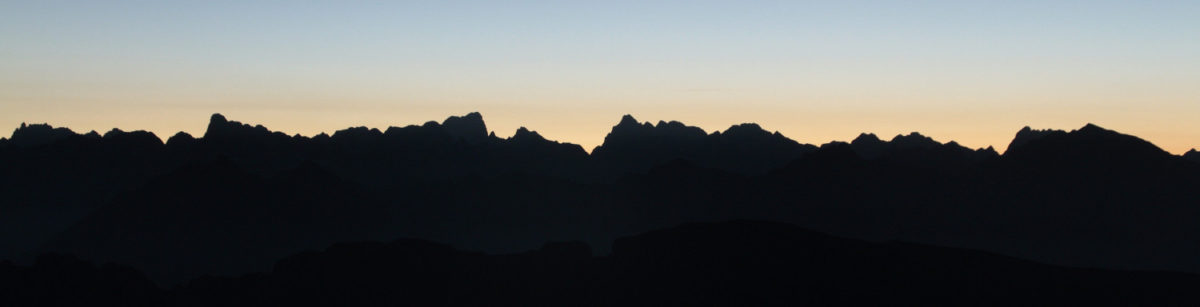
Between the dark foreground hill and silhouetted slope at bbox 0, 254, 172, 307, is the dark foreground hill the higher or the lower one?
the higher one

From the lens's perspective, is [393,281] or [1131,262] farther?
[1131,262]

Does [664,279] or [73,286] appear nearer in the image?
[664,279]

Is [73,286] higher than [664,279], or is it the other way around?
[664,279]

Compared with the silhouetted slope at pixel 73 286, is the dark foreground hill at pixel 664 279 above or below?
above

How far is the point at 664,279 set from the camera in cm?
8756

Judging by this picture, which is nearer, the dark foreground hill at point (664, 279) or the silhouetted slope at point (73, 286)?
the dark foreground hill at point (664, 279)

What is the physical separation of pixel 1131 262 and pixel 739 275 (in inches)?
4781

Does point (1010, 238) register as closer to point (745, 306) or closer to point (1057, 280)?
point (1057, 280)

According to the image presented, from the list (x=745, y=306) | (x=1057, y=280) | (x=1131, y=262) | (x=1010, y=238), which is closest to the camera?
(x=745, y=306)

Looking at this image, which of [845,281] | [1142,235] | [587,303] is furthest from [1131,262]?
[587,303]

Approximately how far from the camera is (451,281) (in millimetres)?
93938

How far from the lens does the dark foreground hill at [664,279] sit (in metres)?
85.9

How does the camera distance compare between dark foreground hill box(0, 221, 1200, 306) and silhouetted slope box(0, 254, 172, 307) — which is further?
silhouetted slope box(0, 254, 172, 307)

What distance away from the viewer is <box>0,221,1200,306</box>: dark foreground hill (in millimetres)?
85938
